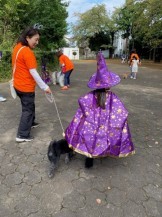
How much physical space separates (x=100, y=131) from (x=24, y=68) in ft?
5.35

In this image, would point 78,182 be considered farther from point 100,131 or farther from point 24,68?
point 24,68

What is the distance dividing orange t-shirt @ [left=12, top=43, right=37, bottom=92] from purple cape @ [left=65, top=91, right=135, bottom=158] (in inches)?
44.3

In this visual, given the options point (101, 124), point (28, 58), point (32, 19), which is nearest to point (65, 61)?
point (28, 58)

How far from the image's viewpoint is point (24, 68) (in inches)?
147

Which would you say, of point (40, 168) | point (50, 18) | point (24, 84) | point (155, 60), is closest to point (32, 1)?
point (50, 18)

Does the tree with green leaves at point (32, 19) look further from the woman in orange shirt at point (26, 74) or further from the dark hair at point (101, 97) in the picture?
the dark hair at point (101, 97)

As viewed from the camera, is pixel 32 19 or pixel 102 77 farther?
pixel 32 19

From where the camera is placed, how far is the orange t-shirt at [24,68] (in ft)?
11.8

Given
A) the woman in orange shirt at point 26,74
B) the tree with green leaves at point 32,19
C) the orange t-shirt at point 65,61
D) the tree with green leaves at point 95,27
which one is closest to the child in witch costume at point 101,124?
the woman in orange shirt at point 26,74

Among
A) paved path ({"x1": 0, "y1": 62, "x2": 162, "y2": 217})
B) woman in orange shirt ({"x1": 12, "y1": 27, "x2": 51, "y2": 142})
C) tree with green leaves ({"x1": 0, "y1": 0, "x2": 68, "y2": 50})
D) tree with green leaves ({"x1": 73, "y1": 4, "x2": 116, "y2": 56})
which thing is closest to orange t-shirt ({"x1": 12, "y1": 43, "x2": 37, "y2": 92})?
woman in orange shirt ({"x1": 12, "y1": 27, "x2": 51, "y2": 142})

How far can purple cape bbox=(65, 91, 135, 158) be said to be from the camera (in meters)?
3.03

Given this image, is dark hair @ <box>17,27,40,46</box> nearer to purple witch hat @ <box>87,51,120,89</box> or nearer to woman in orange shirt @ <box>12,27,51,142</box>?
woman in orange shirt @ <box>12,27,51,142</box>

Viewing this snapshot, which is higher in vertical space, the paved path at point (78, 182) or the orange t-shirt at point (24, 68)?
the orange t-shirt at point (24, 68)

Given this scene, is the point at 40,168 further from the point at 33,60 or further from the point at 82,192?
the point at 33,60
